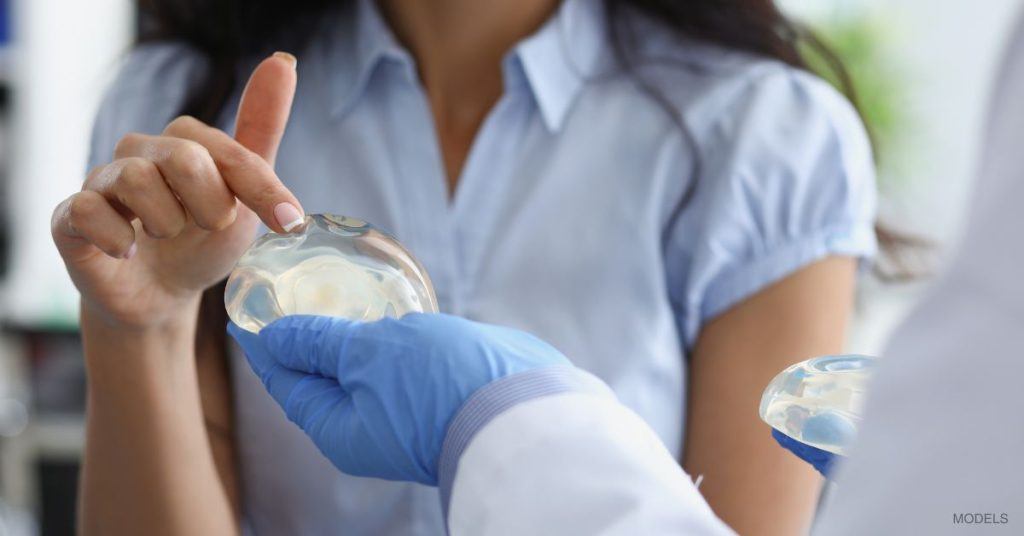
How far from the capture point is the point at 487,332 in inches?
25.7

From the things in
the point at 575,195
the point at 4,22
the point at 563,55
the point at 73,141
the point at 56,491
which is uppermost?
the point at 563,55

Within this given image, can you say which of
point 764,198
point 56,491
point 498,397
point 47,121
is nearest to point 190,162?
point 498,397

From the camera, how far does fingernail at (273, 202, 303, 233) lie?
0.74 m

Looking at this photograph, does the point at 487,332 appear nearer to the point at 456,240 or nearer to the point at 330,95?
the point at 456,240

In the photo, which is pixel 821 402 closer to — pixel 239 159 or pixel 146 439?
pixel 239 159

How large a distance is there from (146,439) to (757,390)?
1.73 ft

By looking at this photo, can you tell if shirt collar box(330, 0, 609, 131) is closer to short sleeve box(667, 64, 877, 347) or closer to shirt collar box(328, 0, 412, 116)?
shirt collar box(328, 0, 412, 116)

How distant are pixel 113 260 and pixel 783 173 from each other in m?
0.60

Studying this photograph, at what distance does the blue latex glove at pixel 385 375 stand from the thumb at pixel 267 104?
0.58 ft

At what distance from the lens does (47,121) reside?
274cm

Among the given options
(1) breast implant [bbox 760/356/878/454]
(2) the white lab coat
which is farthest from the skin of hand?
(2) the white lab coat

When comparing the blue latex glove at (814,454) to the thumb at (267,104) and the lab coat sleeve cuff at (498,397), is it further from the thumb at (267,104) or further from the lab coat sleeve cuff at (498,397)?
the thumb at (267,104)

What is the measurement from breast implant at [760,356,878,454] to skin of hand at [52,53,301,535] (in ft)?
1.10

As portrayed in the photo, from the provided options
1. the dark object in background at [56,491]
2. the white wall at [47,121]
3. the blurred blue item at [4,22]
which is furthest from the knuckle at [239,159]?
the blurred blue item at [4,22]
